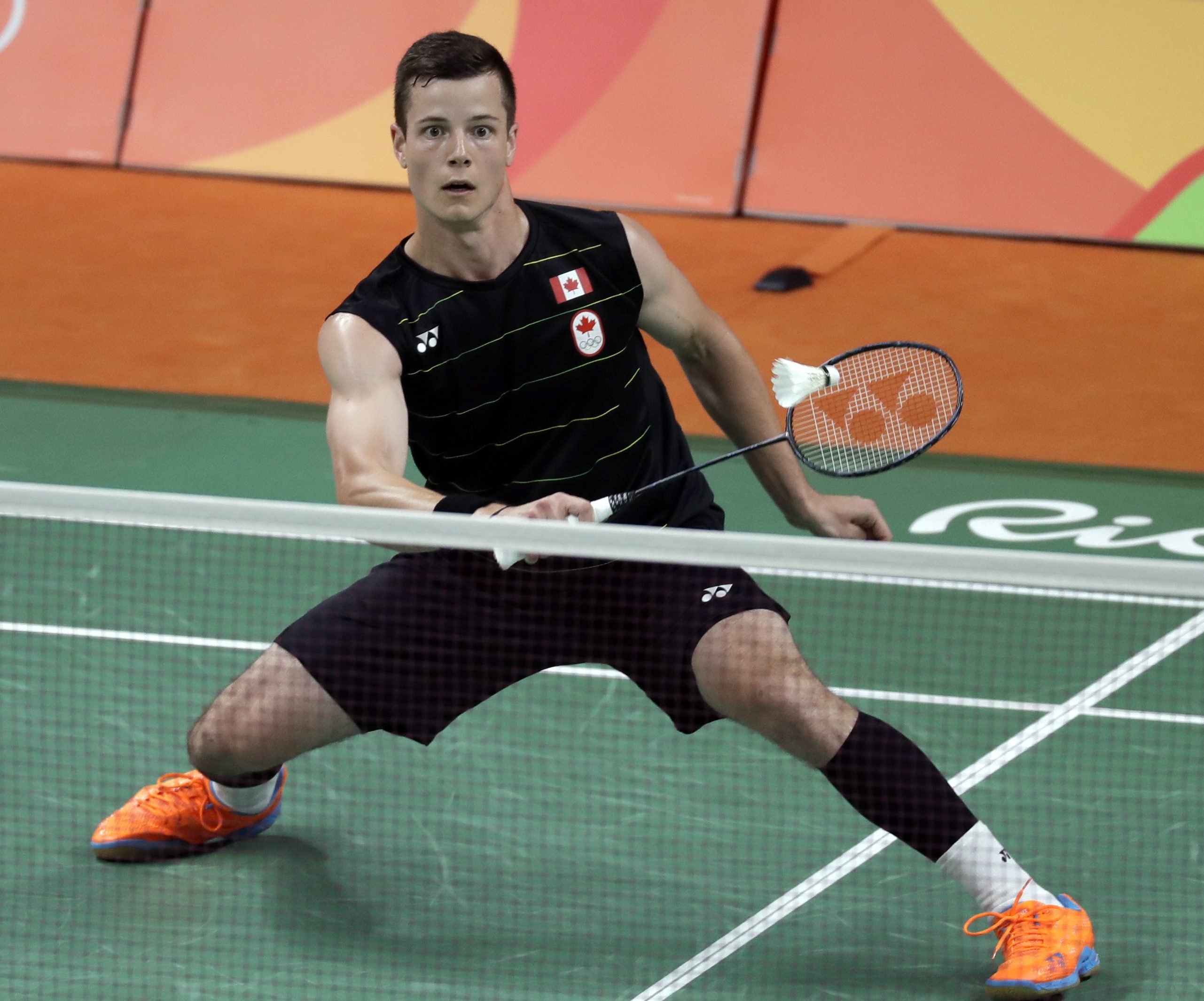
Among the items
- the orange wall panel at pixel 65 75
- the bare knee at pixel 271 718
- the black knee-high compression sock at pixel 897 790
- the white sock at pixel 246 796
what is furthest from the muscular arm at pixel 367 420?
the orange wall panel at pixel 65 75

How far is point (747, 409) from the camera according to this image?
12.4 ft

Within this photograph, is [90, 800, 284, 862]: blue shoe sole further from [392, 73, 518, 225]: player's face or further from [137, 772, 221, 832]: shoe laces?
[392, 73, 518, 225]: player's face

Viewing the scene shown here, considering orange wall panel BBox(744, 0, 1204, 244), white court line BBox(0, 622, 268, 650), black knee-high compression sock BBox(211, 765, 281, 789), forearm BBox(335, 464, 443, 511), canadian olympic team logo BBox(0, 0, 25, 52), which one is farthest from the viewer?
canadian olympic team logo BBox(0, 0, 25, 52)

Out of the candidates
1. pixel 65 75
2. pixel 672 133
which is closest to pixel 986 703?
pixel 672 133

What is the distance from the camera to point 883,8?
9086 mm

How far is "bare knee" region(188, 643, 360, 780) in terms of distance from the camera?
339 cm

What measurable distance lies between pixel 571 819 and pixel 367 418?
1194mm

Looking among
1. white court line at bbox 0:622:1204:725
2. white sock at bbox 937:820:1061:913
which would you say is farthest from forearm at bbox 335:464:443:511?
white court line at bbox 0:622:1204:725

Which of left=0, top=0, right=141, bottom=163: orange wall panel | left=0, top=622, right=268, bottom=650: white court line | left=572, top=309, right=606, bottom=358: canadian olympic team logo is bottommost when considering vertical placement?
left=0, top=622, right=268, bottom=650: white court line

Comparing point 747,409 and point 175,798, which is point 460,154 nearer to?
point 747,409

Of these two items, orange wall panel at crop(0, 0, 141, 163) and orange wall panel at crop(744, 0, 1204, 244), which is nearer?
orange wall panel at crop(744, 0, 1204, 244)

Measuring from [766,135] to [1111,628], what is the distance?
473 centimetres

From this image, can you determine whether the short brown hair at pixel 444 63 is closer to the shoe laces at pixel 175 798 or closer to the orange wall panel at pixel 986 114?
the shoe laces at pixel 175 798

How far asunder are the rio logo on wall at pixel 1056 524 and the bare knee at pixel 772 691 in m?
2.74
